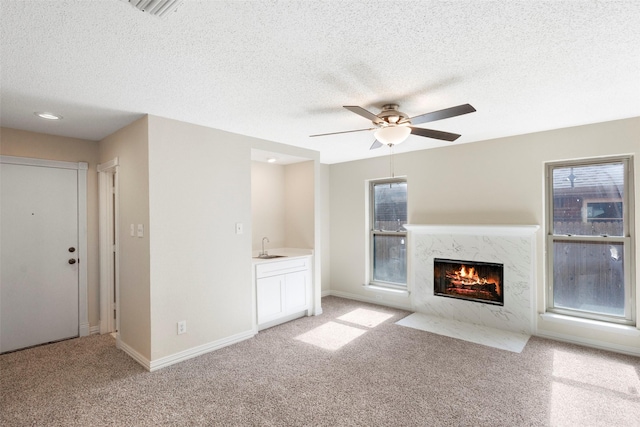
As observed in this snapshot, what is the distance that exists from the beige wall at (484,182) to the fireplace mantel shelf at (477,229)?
0.13m

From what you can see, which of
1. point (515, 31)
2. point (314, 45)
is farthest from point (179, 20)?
point (515, 31)

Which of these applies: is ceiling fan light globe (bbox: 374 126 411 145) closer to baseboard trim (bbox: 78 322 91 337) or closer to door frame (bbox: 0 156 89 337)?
door frame (bbox: 0 156 89 337)

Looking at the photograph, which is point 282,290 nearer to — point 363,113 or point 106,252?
point 106,252

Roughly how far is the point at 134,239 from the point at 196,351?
130 centimetres

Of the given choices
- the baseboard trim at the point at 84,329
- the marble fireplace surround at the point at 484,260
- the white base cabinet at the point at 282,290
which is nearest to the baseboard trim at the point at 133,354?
the baseboard trim at the point at 84,329

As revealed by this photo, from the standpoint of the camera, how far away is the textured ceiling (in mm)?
1614

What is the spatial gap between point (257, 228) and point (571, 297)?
4.10 meters

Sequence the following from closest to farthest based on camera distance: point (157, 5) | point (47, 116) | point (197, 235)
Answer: point (157, 5), point (47, 116), point (197, 235)

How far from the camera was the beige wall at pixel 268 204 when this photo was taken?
16.2 ft

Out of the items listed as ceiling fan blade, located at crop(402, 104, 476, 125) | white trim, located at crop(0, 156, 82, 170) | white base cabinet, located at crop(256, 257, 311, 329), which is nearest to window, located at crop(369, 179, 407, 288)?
white base cabinet, located at crop(256, 257, 311, 329)

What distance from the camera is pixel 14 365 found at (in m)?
3.16

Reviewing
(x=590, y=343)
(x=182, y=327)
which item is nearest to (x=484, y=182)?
(x=590, y=343)

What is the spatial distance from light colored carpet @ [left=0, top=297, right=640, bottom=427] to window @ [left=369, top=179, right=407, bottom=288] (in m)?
1.68

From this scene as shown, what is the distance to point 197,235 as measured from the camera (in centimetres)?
342
